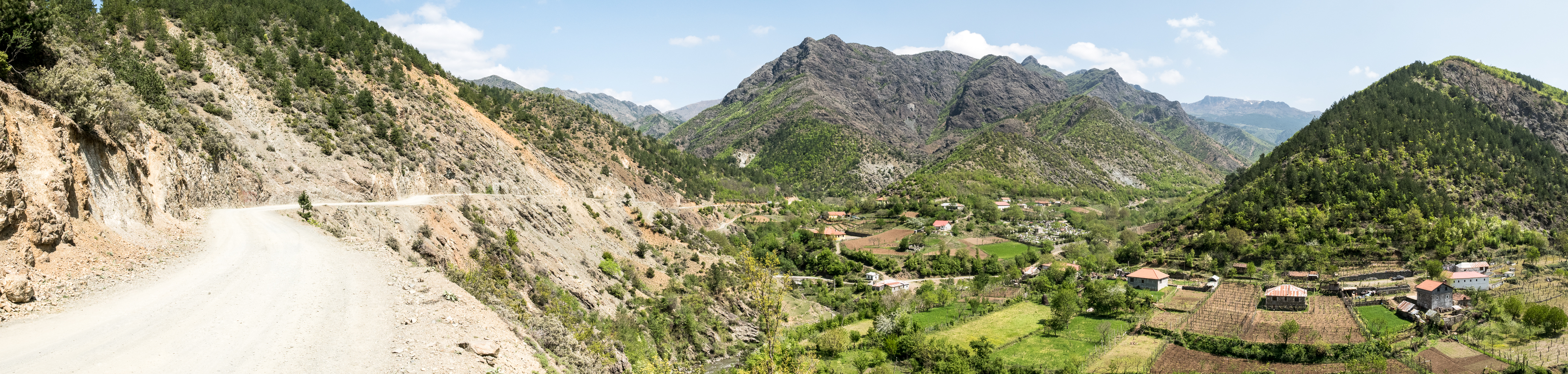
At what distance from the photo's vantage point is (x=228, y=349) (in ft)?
40.8

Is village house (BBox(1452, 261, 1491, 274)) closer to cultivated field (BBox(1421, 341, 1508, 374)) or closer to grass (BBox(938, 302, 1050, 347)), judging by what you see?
cultivated field (BBox(1421, 341, 1508, 374))

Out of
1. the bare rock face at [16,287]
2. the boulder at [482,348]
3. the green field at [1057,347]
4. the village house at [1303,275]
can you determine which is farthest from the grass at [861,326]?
the bare rock face at [16,287]

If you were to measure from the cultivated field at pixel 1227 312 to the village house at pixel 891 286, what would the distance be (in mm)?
29976

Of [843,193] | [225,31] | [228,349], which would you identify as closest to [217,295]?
[228,349]

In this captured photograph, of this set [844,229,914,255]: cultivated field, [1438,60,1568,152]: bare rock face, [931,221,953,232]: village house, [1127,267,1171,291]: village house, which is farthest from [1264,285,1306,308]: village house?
[1438,60,1568,152]: bare rock face

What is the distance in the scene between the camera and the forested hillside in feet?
238

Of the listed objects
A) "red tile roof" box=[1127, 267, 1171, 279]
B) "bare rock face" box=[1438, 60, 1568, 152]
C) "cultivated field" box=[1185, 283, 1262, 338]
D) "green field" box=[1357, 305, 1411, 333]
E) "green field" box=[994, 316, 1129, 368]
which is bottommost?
"green field" box=[994, 316, 1129, 368]

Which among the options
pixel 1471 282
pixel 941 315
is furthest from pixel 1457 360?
pixel 941 315

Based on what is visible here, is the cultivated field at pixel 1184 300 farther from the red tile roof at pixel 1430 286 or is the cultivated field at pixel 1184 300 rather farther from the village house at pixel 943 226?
the village house at pixel 943 226

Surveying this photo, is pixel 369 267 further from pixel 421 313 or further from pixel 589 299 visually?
pixel 589 299

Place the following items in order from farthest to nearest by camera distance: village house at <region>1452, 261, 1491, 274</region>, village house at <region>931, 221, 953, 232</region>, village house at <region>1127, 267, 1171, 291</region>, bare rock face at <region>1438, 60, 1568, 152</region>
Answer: village house at <region>931, 221, 953, 232</region> < bare rock face at <region>1438, 60, 1568, 152</region> < village house at <region>1127, 267, 1171, 291</region> < village house at <region>1452, 261, 1491, 274</region>

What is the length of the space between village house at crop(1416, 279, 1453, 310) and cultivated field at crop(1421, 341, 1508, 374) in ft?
30.5

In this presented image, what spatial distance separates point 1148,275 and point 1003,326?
23755mm

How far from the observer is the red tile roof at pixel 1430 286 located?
5066 cm
